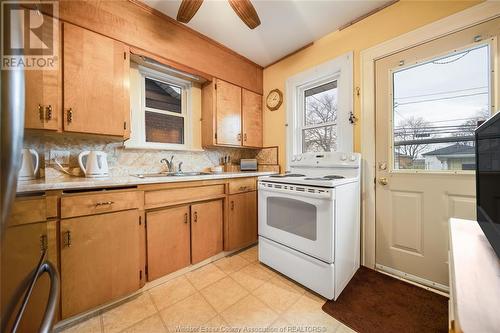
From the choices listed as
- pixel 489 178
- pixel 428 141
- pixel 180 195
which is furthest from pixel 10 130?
pixel 428 141

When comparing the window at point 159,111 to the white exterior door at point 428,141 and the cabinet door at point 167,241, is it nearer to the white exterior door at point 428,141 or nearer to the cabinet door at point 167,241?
the cabinet door at point 167,241

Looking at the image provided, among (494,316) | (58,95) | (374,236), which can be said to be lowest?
(374,236)

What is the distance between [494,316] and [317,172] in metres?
1.63

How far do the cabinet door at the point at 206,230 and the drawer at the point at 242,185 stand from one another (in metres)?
0.20

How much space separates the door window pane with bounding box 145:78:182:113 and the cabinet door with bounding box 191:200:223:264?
4.04 ft

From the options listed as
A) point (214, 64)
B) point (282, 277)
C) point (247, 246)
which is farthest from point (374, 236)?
point (214, 64)

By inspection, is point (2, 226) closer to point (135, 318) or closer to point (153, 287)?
point (135, 318)

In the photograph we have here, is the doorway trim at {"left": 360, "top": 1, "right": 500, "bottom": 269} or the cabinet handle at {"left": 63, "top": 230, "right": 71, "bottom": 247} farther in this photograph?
the doorway trim at {"left": 360, "top": 1, "right": 500, "bottom": 269}

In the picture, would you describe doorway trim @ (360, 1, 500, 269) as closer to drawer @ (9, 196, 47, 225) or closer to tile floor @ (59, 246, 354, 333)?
tile floor @ (59, 246, 354, 333)

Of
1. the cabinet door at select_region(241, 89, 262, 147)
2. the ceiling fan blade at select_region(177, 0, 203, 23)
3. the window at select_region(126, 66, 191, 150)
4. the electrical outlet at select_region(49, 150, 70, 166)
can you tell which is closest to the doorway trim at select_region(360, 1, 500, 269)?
the cabinet door at select_region(241, 89, 262, 147)

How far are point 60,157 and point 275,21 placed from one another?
2294 mm

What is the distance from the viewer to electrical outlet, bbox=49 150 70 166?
1.56 meters

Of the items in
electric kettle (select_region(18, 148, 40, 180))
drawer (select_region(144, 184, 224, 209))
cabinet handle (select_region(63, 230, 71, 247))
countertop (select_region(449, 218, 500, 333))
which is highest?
electric kettle (select_region(18, 148, 40, 180))

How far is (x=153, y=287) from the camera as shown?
1581 millimetres
